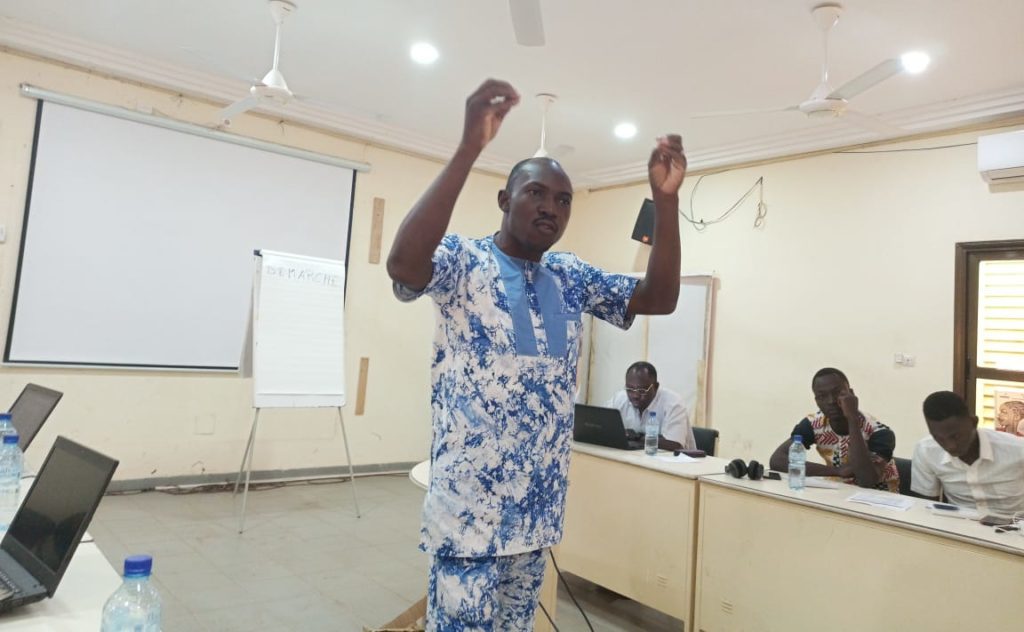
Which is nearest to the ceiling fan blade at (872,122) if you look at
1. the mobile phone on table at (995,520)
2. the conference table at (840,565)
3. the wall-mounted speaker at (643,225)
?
the conference table at (840,565)

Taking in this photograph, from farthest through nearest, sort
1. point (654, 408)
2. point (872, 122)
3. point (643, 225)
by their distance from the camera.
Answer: point (643, 225)
point (654, 408)
point (872, 122)

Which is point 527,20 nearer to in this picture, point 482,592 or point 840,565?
point 482,592

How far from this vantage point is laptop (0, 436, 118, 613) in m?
1.11

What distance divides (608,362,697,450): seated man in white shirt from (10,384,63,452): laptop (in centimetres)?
262

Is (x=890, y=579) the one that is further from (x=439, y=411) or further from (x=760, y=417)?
(x=760, y=417)

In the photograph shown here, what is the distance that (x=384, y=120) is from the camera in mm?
5395

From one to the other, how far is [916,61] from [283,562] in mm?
4505

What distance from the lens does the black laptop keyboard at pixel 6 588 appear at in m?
1.09

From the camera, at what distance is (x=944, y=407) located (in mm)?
2438

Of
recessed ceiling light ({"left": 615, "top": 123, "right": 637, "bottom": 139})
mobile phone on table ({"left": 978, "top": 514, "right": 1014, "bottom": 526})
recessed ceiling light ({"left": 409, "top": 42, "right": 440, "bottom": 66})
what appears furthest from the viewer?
recessed ceiling light ({"left": 615, "top": 123, "right": 637, "bottom": 139})

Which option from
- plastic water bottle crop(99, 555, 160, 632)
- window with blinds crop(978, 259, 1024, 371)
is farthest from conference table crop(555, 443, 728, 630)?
window with blinds crop(978, 259, 1024, 371)

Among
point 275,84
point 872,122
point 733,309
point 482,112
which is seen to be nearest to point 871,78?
point 872,122

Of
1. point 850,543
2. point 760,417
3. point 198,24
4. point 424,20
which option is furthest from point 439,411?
point 760,417

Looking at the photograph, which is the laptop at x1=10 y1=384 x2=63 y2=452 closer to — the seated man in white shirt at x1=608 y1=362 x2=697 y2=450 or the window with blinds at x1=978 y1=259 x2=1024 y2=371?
the seated man in white shirt at x1=608 y1=362 x2=697 y2=450
